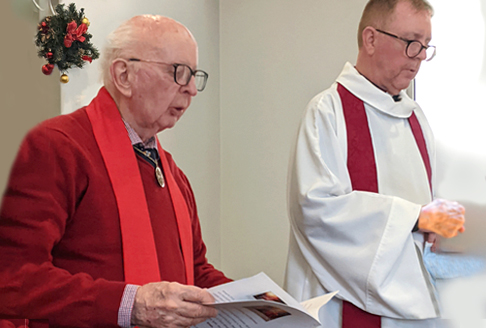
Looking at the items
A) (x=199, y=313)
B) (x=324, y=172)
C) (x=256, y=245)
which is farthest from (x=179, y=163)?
(x=199, y=313)

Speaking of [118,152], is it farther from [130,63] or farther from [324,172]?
[324,172]

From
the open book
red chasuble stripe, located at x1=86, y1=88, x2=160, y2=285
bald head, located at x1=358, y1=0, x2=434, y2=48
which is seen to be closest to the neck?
bald head, located at x1=358, y1=0, x2=434, y2=48

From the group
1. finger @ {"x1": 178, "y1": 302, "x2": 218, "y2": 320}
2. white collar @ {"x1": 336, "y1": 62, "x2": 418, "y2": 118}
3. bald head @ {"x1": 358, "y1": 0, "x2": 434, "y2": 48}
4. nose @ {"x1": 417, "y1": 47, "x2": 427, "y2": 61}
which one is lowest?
finger @ {"x1": 178, "y1": 302, "x2": 218, "y2": 320}

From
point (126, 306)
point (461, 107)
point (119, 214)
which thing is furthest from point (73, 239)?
point (461, 107)

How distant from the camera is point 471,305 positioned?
6.81 feet

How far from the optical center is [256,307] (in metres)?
1.21

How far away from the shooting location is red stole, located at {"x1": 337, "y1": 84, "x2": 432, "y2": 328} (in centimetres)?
202

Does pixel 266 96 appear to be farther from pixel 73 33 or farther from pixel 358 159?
pixel 358 159

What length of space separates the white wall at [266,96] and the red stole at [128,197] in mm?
2536

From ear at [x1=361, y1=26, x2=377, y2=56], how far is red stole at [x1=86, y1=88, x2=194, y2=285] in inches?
45.9

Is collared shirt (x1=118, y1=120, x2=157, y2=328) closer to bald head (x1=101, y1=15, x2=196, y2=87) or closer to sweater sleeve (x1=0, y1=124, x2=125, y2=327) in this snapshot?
A: sweater sleeve (x1=0, y1=124, x2=125, y2=327)

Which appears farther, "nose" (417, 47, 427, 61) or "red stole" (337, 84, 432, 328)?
"nose" (417, 47, 427, 61)

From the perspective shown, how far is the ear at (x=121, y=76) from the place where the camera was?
1.59 metres

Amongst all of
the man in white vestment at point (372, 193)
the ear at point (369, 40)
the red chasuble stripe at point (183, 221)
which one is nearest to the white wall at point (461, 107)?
the man in white vestment at point (372, 193)
